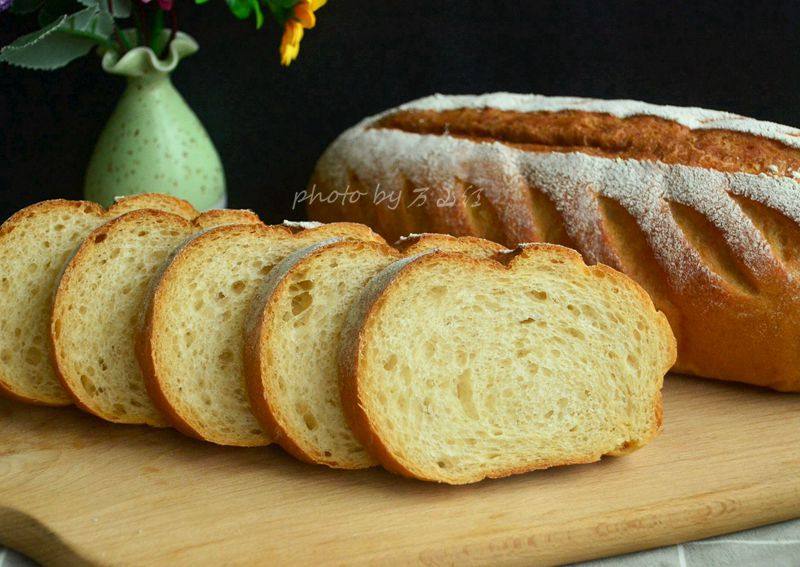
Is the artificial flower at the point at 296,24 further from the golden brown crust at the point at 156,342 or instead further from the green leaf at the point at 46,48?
the golden brown crust at the point at 156,342

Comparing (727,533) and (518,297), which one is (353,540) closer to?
(518,297)

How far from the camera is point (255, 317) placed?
210 cm

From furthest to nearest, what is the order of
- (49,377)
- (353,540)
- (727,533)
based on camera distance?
(49,377) < (727,533) < (353,540)

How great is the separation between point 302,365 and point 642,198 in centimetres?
109

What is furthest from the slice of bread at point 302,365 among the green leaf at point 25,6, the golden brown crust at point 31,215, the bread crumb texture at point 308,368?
the green leaf at point 25,6

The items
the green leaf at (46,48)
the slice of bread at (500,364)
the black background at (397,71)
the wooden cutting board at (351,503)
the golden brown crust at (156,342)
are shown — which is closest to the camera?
the wooden cutting board at (351,503)

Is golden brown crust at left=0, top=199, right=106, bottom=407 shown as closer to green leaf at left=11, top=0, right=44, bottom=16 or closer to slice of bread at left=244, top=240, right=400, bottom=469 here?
slice of bread at left=244, top=240, right=400, bottom=469

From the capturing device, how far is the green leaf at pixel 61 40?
2.97 meters

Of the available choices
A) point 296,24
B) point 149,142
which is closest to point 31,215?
point 149,142

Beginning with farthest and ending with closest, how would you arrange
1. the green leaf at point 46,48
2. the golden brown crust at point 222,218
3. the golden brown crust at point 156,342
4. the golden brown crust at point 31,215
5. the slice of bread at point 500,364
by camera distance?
the green leaf at point 46,48 < the golden brown crust at point 222,218 < the golden brown crust at point 31,215 < the golden brown crust at point 156,342 < the slice of bread at point 500,364

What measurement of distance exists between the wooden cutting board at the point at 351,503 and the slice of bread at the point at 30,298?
0.45ft

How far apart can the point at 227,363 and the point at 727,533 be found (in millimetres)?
1198

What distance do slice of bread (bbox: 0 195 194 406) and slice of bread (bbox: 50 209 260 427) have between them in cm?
10

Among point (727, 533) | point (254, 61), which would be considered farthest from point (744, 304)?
point (254, 61)
